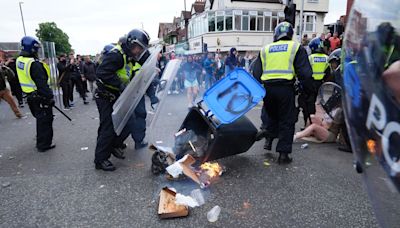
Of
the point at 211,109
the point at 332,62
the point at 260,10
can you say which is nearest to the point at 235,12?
Result: the point at 260,10

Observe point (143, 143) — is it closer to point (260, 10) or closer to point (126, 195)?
point (126, 195)

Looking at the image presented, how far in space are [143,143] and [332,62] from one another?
3.66m

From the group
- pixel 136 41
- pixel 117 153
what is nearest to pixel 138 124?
pixel 117 153

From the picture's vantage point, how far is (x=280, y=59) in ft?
11.6

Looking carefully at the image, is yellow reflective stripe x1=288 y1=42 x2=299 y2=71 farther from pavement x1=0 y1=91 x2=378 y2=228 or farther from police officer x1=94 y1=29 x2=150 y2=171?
police officer x1=94 y1=29 x2=150 y2=171

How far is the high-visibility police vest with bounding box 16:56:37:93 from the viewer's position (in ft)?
14.0

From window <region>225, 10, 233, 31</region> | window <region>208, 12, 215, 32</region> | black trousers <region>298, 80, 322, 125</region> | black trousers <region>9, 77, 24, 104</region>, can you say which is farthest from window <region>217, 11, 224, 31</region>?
black trousers <region>298, 80, 322, 125</region>

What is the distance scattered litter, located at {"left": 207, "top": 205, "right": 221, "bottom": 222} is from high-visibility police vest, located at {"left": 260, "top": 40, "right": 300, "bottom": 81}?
1842mm

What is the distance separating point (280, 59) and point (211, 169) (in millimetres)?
1620

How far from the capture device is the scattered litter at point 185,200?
2657 mm

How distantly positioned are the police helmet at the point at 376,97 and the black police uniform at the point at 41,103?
14.5 feet

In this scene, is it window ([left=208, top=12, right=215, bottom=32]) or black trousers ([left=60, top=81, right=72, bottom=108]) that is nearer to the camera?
black trousers ([left=60, top=81, right=72, bottom=108])

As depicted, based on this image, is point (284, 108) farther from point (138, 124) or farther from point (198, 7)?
point (198, 7)

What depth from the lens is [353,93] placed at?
1011 millimetres
